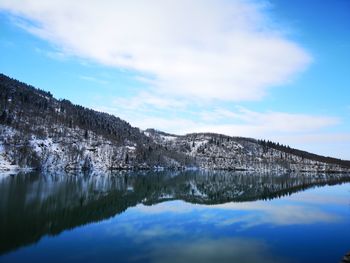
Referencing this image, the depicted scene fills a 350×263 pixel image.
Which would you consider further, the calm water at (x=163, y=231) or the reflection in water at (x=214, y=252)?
the calm water at (x=163, y=231)

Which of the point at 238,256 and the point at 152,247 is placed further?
the point at 152,247

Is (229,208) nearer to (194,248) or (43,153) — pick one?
(194,248)

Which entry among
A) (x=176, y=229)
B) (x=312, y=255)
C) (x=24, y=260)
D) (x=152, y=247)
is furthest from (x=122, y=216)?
(x=312, y=255)

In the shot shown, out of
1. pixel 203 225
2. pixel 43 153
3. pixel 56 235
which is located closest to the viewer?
pixel 56 235

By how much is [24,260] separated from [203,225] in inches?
974

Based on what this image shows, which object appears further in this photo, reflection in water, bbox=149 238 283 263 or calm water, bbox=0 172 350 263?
calm water, bbox=0 172 350 263

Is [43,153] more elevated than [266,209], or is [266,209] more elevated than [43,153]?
[43,153]

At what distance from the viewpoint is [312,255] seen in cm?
3172

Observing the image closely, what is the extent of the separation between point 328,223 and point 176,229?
2300 centimetres

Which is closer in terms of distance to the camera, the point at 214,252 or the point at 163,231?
the point at 214,252

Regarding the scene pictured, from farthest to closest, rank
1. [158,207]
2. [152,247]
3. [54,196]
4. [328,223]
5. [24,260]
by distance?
[54,196] < [158,207] < [328,223] < [152,247] < [24,260]

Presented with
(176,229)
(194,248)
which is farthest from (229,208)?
(194,248)

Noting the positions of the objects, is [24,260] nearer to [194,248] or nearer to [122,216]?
[194,248]

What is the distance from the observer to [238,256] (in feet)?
101
